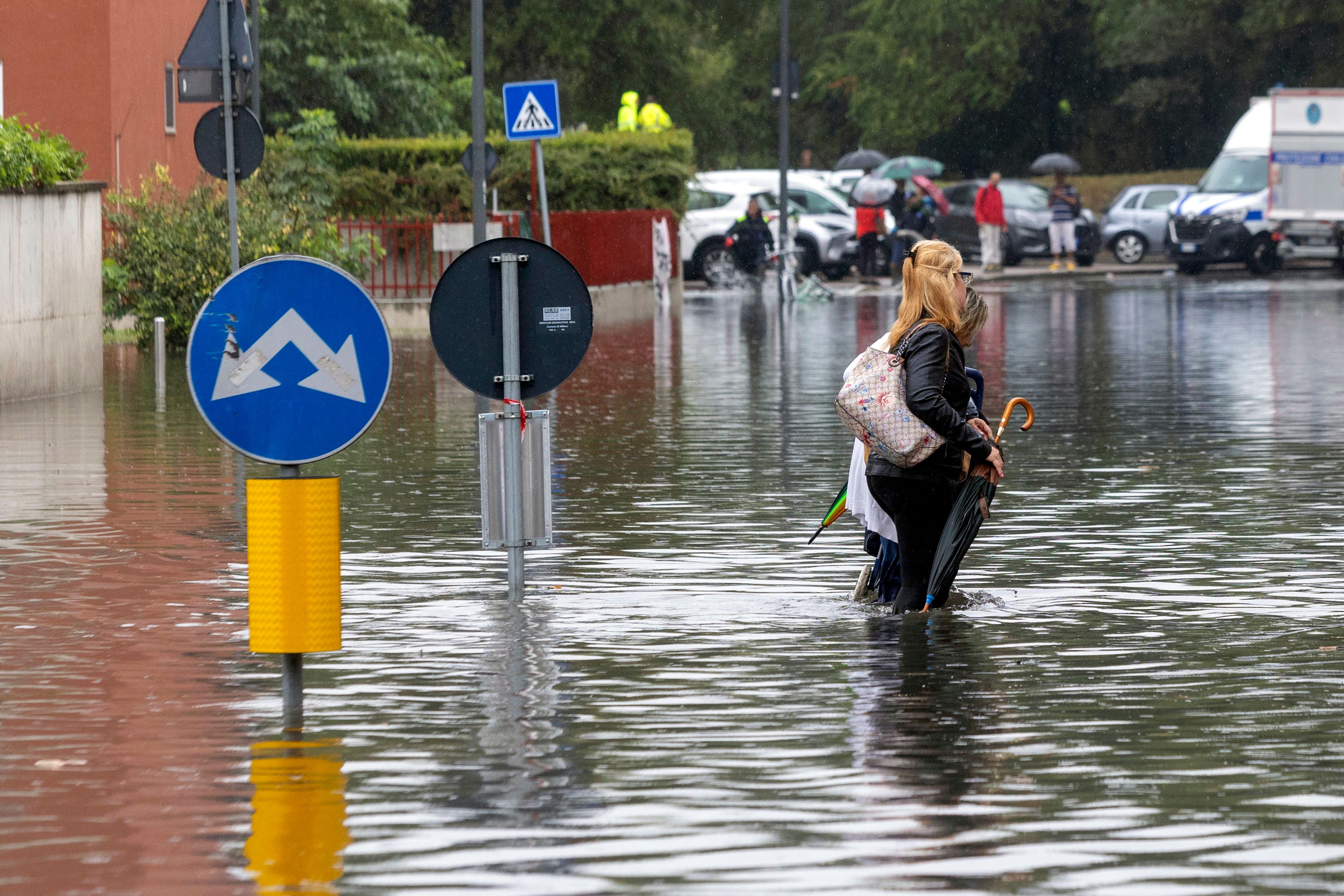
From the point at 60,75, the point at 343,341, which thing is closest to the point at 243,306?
the point at 343,341

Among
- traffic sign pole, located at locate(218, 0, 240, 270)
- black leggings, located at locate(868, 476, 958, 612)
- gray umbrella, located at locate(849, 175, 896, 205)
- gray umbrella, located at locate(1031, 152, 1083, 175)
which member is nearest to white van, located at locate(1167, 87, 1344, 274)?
gray umbrella, located at locate(1031, 152, 1083, 175)

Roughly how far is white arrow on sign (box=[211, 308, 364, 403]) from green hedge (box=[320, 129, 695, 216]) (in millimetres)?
25743

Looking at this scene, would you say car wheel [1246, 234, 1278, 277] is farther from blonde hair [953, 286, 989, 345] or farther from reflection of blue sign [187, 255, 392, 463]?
reflection of blue sign [187, 255, 392, 463]

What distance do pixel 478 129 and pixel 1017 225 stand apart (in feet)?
A: 73.0

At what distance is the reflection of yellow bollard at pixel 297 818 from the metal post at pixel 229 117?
25.6 ft

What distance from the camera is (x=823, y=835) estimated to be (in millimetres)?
5301

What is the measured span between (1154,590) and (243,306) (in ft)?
13.2

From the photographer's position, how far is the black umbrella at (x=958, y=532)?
8289 millimetres

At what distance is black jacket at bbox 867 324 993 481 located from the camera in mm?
8062

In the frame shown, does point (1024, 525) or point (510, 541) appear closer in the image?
point (510, 541)

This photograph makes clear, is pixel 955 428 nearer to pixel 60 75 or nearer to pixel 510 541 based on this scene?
pixel 510 541

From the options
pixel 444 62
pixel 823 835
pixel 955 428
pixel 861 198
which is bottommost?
pixel 823 835

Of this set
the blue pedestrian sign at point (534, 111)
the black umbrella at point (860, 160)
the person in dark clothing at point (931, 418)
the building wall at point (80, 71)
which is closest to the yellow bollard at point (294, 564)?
the person in dark clothing at point (931, 418)

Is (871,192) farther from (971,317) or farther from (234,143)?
(971,317)
